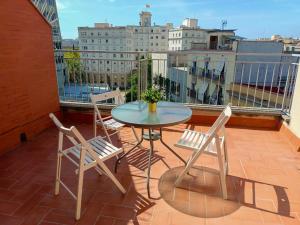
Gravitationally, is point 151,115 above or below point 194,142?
above

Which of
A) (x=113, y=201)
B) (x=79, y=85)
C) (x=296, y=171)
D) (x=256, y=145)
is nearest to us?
(x=113, y=201)

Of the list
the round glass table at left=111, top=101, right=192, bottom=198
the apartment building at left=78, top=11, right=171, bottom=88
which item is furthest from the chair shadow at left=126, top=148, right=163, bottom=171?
the apartment building at left=78, top=11, right=171, bottom=88

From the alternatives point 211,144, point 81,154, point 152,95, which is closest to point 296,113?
point 211,144

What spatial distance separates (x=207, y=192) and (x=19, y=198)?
6.11 feet

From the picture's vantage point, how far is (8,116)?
316 cm

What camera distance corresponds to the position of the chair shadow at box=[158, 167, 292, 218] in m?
2.03

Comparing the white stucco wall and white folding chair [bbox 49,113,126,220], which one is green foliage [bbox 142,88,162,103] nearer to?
white folding chair [bbox 49,113,126,220]

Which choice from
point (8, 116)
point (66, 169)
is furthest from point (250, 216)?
point (8, 116)

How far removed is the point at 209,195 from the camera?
2238 mm

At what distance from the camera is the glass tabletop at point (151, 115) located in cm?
222

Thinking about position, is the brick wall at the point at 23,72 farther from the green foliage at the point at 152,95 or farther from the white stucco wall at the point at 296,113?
the white stucco wall at the point at 296,113

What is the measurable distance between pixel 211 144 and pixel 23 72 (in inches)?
115

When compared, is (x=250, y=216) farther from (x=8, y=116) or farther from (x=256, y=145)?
(x=8, y=116)

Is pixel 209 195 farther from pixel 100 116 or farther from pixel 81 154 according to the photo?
pixel 100 116
